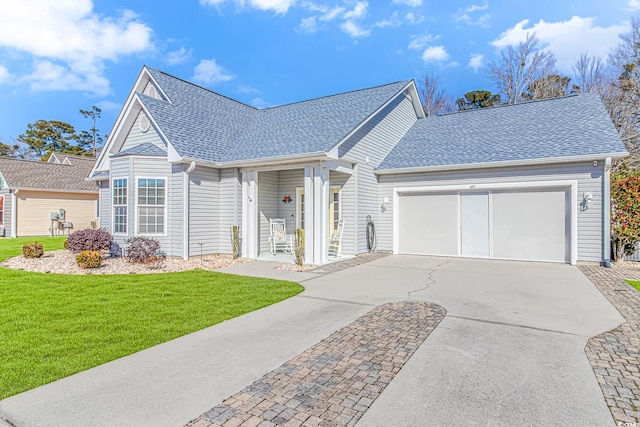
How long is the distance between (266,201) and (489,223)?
7999 millimetres

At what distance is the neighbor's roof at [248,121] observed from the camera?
36.7 ft

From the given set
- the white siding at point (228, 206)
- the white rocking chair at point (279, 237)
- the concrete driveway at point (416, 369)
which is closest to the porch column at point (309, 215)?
the white rocking chair at point (279, 237)

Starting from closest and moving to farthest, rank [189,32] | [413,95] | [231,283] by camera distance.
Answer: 1. [231,283]
2. [413,95]
3. [189,32]

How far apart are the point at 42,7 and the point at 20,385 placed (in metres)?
14.1

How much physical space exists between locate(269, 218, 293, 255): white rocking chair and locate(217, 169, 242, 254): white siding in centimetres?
158

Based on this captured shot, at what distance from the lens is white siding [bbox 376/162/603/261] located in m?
9.73

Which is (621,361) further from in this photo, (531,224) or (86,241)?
(86,241)

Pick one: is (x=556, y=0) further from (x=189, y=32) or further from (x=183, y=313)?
(x=183, y=313)

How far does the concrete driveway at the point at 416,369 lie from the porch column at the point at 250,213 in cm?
541

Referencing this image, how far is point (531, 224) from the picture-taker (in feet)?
35.3

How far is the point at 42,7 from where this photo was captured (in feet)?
39.0

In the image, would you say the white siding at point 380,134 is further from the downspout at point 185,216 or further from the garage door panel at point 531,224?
the downspout at point 185,216

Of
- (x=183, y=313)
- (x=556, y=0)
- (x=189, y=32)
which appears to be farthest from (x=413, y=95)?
(x=183, y=313)

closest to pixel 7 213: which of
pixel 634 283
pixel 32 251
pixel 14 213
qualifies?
pixel 14 213
